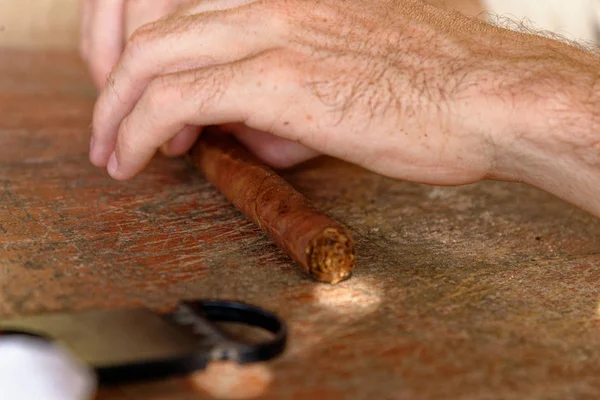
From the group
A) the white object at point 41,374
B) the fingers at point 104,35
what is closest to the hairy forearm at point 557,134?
the white object at point 41,374

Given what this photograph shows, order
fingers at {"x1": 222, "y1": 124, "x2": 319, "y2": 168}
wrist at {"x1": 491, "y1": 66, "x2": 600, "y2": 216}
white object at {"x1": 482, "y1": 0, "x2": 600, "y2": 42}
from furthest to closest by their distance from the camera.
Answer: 1. white object at {"x1": 482, "y1": 0, "x2": 600, "y2": 42}
2. fingers at {"x1": 222, "y1": 124, "x2": 319, "y2": 168}
3. wrist at {"x1": 491, "y1": 66, "x2": 600, "y2": 216}

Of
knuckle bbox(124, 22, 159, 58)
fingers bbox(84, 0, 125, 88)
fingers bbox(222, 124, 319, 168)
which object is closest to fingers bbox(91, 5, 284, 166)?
knuckle bbox(124, 22, 159, 58)

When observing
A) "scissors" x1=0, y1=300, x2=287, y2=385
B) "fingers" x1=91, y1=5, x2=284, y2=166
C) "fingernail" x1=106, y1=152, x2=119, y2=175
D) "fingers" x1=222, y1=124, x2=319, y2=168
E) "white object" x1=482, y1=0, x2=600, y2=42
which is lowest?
"scissors" x1=0, y1=300, x2=287, y2=385

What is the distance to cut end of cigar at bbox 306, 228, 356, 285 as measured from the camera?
93cm

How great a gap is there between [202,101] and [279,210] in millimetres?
215

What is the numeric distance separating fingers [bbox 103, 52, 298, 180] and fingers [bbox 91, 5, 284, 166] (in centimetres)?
4

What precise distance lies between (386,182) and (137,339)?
0.78 m

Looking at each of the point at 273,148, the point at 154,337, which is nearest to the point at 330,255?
the point at 154,337

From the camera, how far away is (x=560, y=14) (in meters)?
1.96

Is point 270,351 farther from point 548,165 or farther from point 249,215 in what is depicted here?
point 548,165

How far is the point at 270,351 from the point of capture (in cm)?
75

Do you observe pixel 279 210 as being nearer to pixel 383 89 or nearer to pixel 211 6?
pixel 383 89

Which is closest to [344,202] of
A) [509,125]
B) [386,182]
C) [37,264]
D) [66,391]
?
[386,182]

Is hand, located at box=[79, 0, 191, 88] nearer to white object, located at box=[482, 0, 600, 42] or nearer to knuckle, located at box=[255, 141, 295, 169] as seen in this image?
knuckle, located at box=[255, 141, 295, 169]
